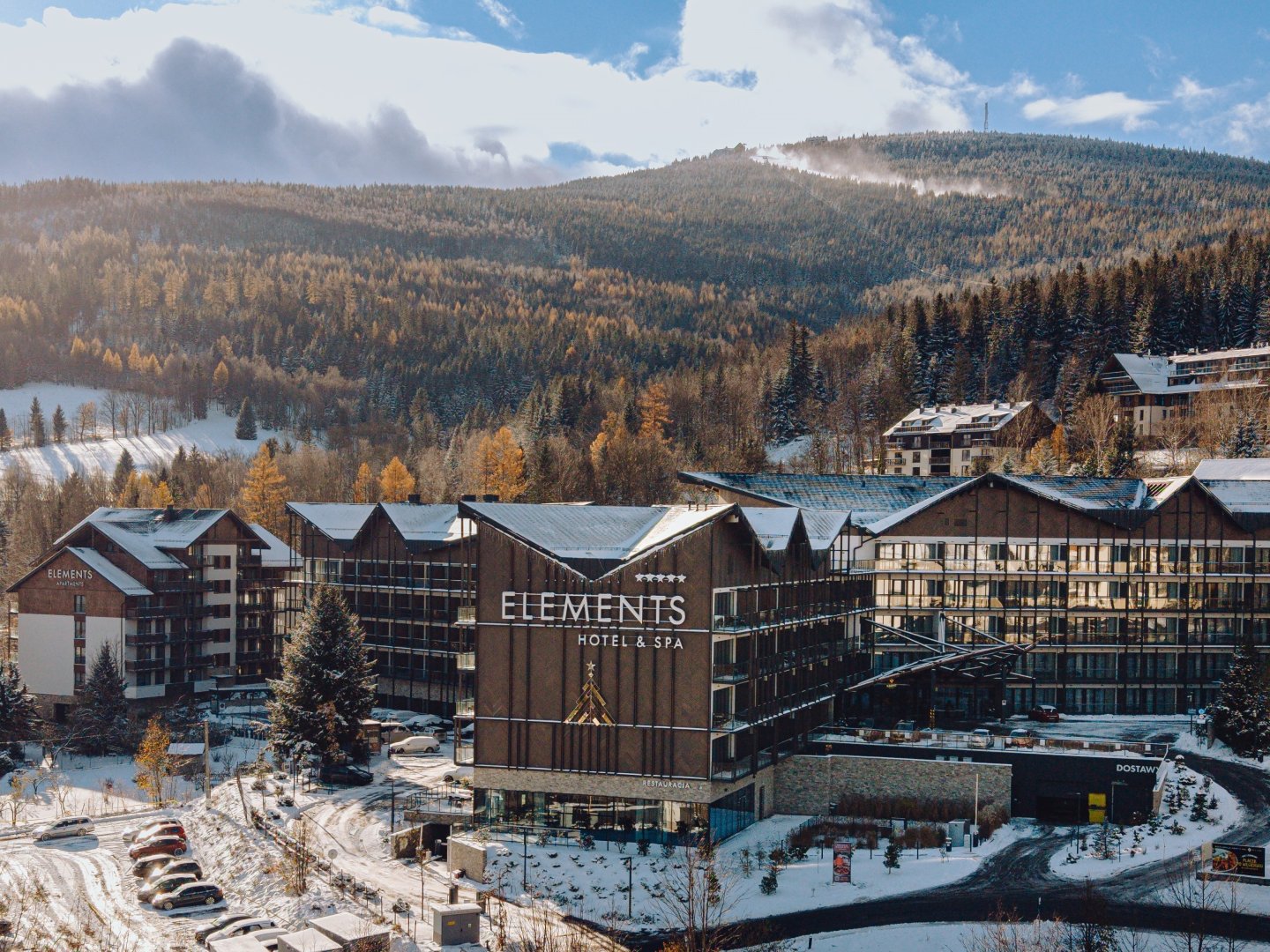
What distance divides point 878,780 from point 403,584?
3842cm

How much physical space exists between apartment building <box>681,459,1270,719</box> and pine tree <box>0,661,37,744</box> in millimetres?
50315

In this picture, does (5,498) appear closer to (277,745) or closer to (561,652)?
(277,745)

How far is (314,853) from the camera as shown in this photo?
Result: 53.8 meters

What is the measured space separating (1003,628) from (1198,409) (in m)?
68.1

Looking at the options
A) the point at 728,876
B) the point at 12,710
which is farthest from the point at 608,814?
the point at 12,710

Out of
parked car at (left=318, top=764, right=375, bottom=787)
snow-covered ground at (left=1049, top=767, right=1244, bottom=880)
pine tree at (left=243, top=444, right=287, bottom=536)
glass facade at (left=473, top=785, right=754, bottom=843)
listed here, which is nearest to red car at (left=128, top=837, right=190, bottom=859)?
parked car at (left=318, top=764, right=375, bottom=787)

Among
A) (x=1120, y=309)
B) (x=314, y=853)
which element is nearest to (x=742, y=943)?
(x=314, y=853)

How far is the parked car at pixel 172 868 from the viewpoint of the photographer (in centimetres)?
5241

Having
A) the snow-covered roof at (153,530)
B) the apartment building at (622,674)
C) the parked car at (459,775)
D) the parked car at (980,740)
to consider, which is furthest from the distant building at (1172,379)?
the parked car at (459,775)

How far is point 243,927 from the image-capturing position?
149 ft

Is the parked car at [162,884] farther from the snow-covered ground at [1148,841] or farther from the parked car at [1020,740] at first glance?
the parked car at [1020,740]

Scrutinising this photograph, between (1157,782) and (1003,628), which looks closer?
(1157,782)

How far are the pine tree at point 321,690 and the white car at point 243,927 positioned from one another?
2127 centimetres

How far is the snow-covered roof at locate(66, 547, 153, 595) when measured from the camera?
88875 millimetres
